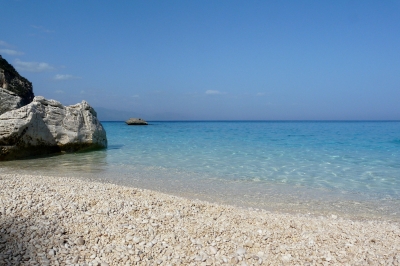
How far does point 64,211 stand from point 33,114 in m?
10.2

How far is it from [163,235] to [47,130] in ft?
39.6

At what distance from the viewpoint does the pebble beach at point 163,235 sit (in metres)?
3.47

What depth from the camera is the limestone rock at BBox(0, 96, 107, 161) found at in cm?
1194

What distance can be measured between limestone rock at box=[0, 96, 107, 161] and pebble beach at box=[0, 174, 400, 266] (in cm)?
805

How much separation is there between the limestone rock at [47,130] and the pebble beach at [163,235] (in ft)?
26.4

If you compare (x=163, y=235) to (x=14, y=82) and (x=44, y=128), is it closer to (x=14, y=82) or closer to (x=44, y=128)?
(x=44, y=128)

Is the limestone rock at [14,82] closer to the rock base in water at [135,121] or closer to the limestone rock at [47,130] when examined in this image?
the limestone rock at [47,130]

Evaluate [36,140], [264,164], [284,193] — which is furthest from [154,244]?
[36,140]

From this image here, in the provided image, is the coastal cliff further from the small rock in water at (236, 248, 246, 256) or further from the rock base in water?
the rock base in water

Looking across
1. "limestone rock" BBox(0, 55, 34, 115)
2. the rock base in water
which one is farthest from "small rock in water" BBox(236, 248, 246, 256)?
the rock base in water

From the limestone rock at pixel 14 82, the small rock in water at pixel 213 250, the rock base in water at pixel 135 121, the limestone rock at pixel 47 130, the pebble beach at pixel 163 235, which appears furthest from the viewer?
the rock base in water at pixel 135 121

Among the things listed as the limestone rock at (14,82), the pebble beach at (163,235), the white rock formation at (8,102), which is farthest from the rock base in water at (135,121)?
the pebble beach at (163,235)

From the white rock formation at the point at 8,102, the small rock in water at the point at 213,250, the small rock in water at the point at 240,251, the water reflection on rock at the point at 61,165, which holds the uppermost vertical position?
the white rock formation at the point at 8,102

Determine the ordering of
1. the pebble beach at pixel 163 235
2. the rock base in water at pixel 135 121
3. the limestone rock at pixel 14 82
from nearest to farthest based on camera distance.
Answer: the pebble beach at pixel 163 235 < the limestone rock at pixel 14 82 < the rock base in water at pixel 135 121
